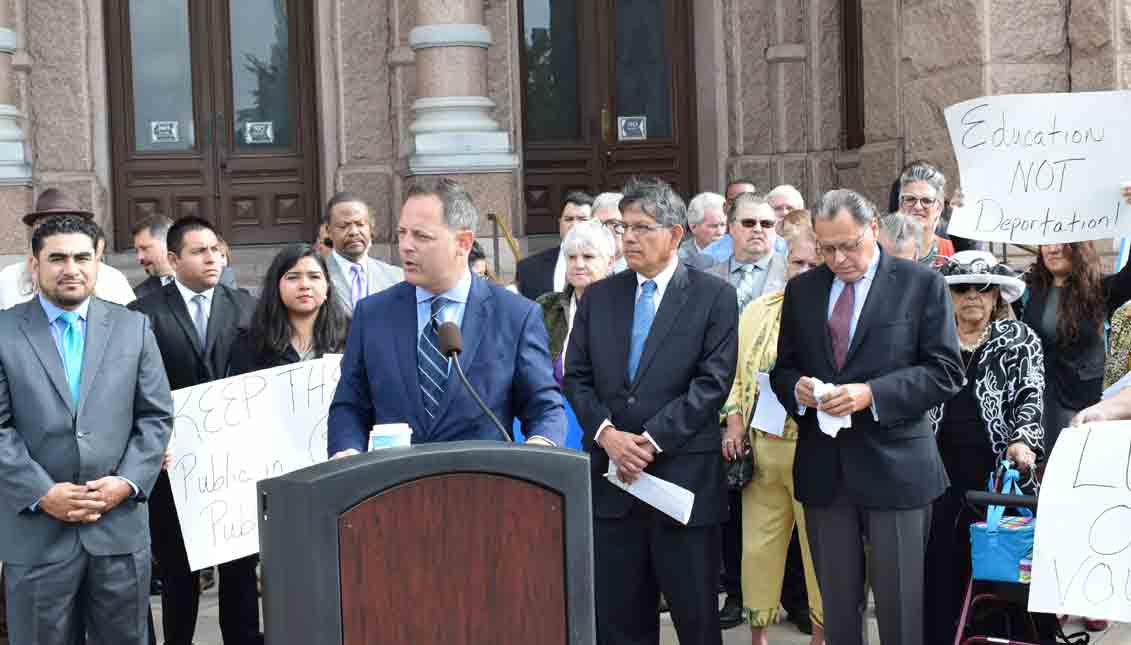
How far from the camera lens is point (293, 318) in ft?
23.5

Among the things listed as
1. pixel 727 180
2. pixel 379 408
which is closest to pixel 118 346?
pixel 379 408

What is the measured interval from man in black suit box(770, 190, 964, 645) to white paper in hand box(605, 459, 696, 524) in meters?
0.44

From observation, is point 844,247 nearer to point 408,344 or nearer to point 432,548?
point 408,344

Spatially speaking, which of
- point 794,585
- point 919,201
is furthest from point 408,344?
point 919,201

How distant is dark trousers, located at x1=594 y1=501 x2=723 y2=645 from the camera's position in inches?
254

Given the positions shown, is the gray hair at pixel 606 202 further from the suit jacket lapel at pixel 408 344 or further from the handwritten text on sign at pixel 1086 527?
the handwritten text on sign at pixel 1086 527

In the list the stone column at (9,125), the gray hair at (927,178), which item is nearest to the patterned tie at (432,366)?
the gray hair at (927,178)

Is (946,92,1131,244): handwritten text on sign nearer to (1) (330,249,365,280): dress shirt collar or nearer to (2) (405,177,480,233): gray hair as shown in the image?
(2) (405,177,480,233): gray hair

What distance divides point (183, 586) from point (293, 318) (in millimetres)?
1280

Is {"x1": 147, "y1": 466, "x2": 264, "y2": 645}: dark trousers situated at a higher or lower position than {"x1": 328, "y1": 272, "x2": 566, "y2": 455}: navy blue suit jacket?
lower

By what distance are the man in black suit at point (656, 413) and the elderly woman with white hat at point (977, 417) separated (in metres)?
0.90

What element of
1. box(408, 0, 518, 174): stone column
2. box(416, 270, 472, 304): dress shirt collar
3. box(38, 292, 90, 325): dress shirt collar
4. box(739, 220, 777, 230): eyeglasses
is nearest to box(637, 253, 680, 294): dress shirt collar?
box(416, 270, 472, 304): dress shirt collar

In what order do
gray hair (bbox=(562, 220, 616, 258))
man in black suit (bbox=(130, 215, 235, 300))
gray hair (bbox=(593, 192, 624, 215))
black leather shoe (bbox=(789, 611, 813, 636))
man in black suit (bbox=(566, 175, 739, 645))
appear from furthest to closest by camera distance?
gray hair (bbox=(593, 192, 624, 215)), man in black suit (bbox=(130, 215, 235, 300)), black leather shoe (bbox=(789, 611, 813, 636)), gray hair (bbox=(562, 220, 616, 258)), man in black suit (bbox=(566, 175, 739, 645))

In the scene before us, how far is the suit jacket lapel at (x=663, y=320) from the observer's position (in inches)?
255
